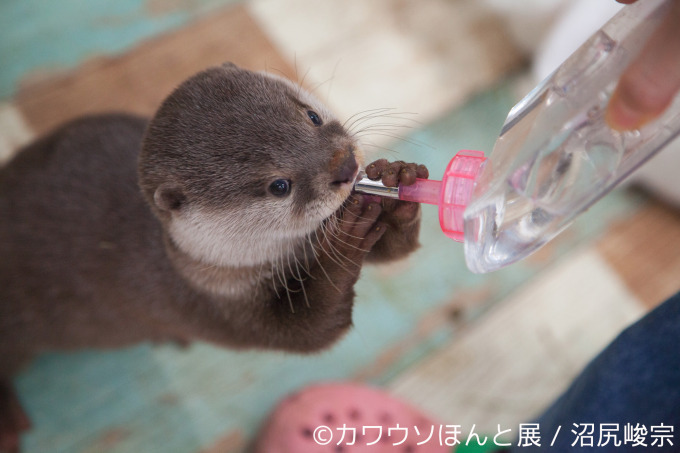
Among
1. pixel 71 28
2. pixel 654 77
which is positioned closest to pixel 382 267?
pixel 654 77

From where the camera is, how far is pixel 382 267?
5.61ft

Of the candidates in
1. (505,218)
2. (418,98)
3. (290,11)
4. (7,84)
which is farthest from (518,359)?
(7,84)

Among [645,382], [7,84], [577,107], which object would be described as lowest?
[7,84]

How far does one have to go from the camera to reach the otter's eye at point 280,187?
2.96ft

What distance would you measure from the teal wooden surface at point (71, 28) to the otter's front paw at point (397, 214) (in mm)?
1357

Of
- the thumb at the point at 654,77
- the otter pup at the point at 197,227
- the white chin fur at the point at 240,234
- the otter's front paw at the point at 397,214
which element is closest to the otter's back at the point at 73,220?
the otter pup at the point at 197,227

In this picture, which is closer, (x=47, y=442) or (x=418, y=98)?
(x=47, y=442)

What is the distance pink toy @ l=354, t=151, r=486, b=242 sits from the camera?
82 centimetres

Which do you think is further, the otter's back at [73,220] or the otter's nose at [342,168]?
the otter's back at [73,220]

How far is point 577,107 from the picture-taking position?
75 cm

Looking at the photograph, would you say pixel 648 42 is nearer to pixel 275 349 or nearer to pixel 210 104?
pixel 210 104

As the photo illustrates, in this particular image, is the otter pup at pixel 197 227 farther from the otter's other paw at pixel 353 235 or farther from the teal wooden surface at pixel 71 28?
the teal wooden surface at pixel 71 28

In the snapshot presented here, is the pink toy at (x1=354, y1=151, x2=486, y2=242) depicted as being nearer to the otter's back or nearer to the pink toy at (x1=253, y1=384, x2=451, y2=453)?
the otter's back

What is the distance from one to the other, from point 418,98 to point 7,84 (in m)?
1.41
